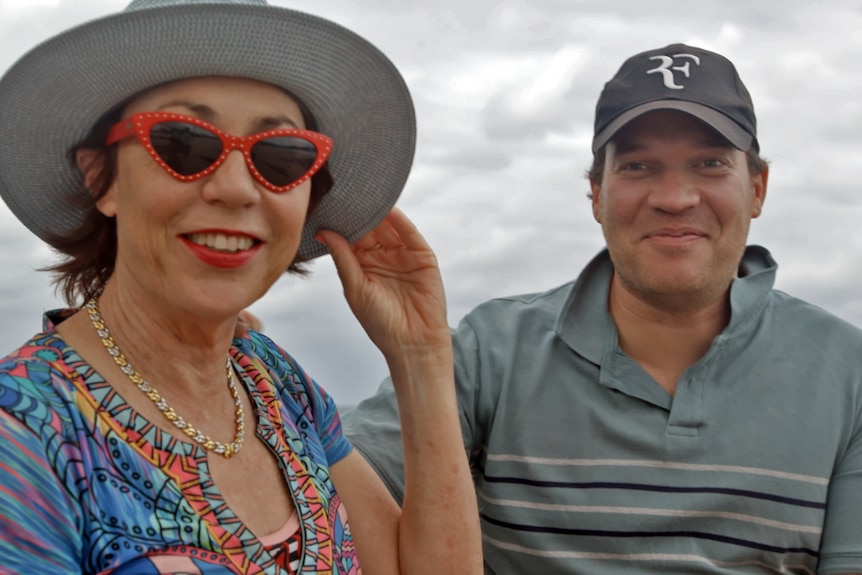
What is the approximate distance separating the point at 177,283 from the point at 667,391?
2.11 meters

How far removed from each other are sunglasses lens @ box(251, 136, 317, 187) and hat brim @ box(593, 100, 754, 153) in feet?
5.79

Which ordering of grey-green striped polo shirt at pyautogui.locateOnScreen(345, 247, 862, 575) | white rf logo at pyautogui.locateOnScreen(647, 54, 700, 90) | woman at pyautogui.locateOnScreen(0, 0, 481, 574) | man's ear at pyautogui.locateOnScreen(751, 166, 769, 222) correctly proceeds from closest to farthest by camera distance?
woman at pyautogui.locateOnScreen(0, 0, 481, 574), grey-green striped polo shirt at pyautogui.locateOnScreen(345, 247, 862, 575), white rf logo at pyautogui.locateOnScreen(647, 54, 700, 90), man's ear at pyautogui.locateOnScreen(751, 166, 769, 222)

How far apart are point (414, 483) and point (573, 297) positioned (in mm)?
1350

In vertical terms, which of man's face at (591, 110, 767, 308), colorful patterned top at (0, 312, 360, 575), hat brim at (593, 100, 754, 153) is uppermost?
hat brim at (593, 100, 754, 153)

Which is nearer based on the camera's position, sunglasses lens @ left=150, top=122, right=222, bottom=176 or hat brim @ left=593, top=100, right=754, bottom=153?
sunglasses lens @ left=150, top=122, right=222, bottom=176

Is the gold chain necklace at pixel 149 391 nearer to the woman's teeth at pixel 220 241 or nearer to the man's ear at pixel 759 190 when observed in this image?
the woman's teeth at pixel 220 241

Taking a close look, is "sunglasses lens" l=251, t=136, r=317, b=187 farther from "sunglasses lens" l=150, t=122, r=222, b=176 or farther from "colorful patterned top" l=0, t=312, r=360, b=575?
"colorful patterned top" l=0, t=312, r=360, b=575

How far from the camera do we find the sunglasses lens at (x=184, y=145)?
2.11 meters

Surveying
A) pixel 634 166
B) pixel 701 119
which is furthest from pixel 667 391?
pixel 701 119

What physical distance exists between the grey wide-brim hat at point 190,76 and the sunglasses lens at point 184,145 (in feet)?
0.53

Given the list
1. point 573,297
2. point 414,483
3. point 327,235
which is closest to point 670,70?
point 573,297

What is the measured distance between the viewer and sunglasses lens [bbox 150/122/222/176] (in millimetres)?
2107

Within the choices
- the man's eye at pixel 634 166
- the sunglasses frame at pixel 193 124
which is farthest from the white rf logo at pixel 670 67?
the sunglasses frame at pixel 193 124

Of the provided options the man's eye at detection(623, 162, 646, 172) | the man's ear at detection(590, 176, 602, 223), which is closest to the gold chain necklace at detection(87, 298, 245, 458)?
the man's eye at detection(623, 162, 646, 172)
